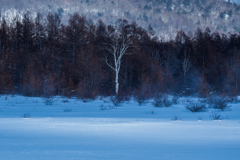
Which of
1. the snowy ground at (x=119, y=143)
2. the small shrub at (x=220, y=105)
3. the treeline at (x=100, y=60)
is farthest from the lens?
the treeline at (x=100, y=60)

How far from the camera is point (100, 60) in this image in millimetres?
42469

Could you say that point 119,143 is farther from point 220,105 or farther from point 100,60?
point 100,60

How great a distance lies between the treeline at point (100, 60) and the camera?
37031mm

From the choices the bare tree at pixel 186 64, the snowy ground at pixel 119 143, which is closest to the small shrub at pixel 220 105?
the snowy ground at pixel 119 143

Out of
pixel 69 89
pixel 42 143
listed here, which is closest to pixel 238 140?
pixel 42 143

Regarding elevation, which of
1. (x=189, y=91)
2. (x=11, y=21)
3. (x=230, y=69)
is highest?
(x=11, y=21)

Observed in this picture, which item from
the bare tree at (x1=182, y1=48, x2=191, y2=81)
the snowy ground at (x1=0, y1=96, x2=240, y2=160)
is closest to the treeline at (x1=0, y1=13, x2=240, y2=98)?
the bare tree at (x1=182, y1=48, x2=191, y2=81)

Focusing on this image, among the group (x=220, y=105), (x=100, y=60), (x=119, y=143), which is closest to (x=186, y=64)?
(x=100, y=60)

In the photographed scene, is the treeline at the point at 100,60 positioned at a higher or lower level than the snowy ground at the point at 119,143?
higher

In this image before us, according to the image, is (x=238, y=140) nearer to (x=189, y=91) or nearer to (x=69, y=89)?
(x=69, y=89)

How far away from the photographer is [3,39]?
1805 inches

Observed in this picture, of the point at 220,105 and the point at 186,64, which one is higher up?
the point at 186,64

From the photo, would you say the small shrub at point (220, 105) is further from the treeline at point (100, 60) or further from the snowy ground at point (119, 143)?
the treeline at point (100, 60)

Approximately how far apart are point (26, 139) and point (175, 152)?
373 cm
